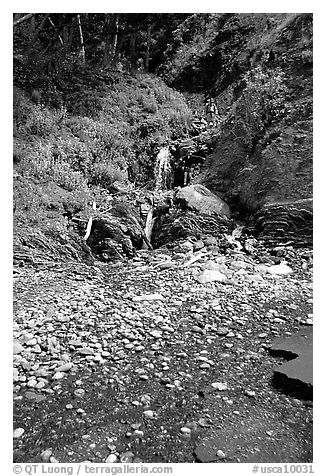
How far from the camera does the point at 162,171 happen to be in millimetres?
6000

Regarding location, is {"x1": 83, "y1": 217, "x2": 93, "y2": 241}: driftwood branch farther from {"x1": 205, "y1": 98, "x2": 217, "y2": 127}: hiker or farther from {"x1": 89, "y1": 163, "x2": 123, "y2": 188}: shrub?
{"x1": 205, "y1": 98, "x2": 217, "y2": 127}: hiker

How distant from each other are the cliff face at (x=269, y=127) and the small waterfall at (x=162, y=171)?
0.72m

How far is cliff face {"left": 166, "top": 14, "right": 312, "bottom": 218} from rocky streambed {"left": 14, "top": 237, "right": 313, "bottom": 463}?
3.35ft

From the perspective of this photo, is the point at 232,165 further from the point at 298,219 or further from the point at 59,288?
the point at 59,288

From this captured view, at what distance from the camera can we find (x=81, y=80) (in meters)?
6.11

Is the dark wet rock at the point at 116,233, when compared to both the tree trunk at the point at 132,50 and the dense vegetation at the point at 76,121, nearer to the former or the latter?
the dense vegetation at the point at 76,121

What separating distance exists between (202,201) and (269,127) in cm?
130

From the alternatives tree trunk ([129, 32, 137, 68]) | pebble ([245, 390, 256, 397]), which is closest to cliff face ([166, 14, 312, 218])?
tree trunk ([129, 32, 137, 68])

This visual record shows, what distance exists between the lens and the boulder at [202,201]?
14.8 feet

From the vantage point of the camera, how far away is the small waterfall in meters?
5.84

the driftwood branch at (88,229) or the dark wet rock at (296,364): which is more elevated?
the driftwood branch at (88,229)

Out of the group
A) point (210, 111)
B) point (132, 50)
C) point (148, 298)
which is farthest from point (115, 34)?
point (148, 298)

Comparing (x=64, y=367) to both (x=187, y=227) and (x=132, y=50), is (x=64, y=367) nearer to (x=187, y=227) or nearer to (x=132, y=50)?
(x=187, y=227)

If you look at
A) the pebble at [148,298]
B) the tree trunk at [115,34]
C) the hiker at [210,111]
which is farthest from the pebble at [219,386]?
the hiker at [210,111]
